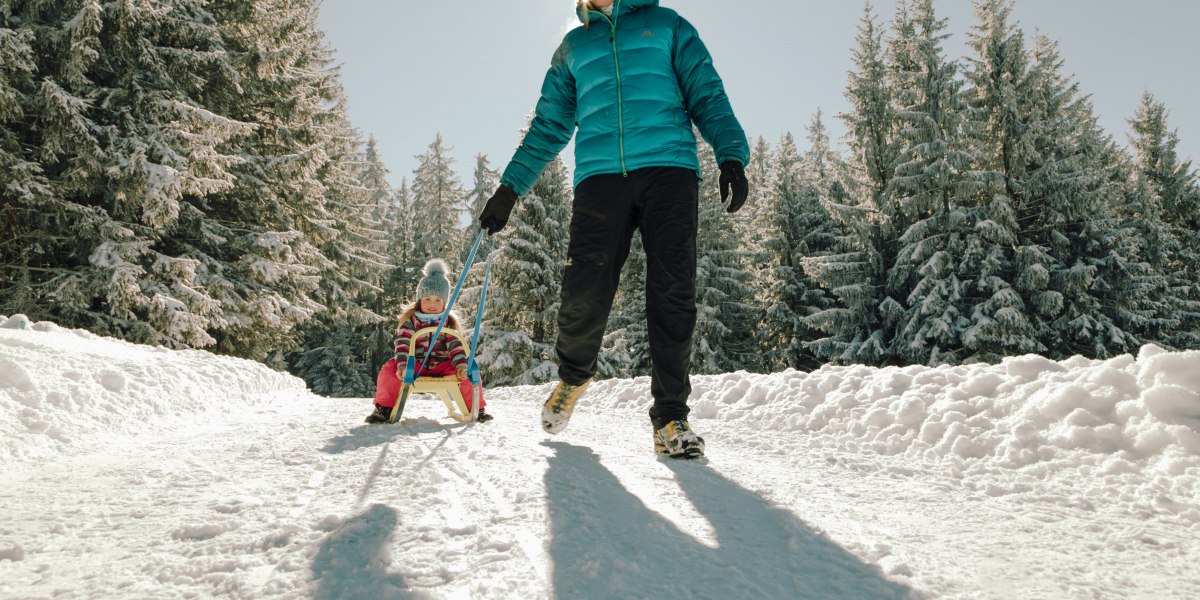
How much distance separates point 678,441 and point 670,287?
0.72 meters

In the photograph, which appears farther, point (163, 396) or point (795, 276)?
point (795, 276)

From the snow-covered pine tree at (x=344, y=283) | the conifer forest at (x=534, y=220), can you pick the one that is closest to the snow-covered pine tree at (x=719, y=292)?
the conifer forest at (x=534, y=220)

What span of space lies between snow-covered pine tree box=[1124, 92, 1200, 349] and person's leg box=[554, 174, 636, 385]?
27211mm

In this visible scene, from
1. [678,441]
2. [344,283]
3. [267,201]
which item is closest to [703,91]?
[678,441]

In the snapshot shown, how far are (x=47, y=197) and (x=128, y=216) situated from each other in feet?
3.20

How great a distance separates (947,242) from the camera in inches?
757

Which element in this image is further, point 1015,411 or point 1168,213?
point 1168,213

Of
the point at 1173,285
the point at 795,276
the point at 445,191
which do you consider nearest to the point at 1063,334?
the point at 795,276

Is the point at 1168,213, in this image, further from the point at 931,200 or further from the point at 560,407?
the point at 560,407

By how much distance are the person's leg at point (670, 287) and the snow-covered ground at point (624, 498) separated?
35 centimetres

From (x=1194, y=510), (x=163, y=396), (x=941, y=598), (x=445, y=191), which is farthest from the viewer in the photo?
(x=445, y=191)

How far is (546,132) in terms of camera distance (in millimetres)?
3635

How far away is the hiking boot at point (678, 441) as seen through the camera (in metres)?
2.80

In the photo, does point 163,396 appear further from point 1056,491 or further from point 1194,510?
point 1194,510
